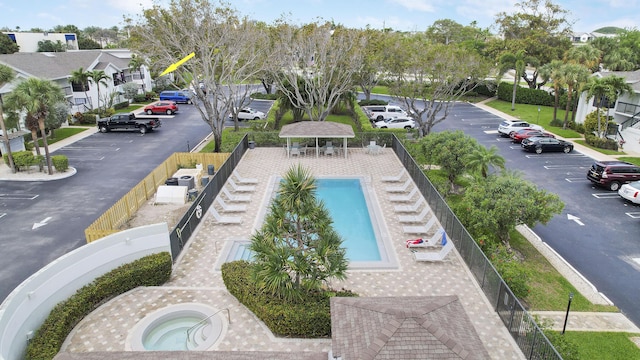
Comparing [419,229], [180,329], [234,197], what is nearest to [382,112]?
[234,197]

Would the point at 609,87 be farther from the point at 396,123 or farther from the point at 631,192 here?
the point at 396,123

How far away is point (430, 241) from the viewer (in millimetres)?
17656

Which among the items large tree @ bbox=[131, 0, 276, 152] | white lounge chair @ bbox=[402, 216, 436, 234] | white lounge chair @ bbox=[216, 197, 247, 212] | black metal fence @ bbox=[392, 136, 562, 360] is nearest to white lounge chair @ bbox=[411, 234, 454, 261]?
black metal fence @ bbox=[392, 136, 562, 360]

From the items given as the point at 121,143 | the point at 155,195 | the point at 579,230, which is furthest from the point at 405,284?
the point at 121,143

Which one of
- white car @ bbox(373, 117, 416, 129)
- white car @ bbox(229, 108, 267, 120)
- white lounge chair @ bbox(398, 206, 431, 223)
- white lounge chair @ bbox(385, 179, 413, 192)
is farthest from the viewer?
white car @ bbox(229, 108, 267, 120)

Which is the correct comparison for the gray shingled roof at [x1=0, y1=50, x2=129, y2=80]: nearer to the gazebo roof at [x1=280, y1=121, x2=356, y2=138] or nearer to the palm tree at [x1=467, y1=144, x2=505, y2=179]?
the gazebo roof at [x1=280, y1=121, x2=356, y2=138]

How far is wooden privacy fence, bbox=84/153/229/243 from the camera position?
17.2m

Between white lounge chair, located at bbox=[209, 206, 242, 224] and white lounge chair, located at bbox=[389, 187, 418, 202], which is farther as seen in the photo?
white lounge chair, located at bbox=[389, 187, 418, 202]

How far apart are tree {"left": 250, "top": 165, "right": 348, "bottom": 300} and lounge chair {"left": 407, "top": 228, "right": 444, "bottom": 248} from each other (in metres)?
5.73

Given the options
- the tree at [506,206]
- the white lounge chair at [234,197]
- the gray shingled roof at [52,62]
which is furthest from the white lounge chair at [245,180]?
the gray shingled roof at [52,62]

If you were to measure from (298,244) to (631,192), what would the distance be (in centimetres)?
1974

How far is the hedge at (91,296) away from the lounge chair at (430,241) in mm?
9600

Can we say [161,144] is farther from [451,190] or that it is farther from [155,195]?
[451,190]

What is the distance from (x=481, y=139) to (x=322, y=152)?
15.7 metres
